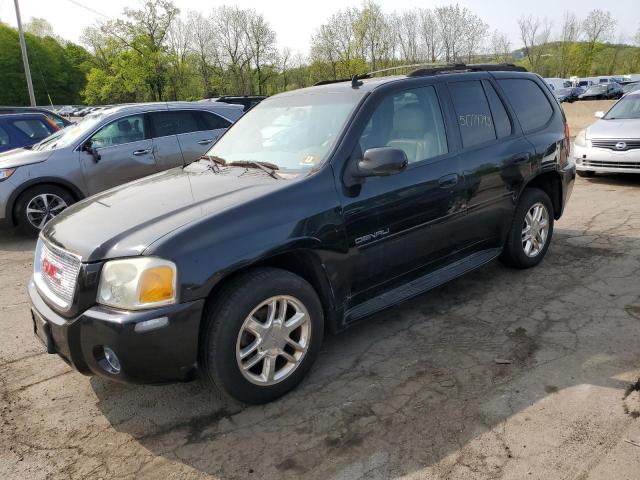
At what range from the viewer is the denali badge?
3.24 meters

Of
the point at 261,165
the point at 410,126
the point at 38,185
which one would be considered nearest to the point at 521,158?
the point at 410,126

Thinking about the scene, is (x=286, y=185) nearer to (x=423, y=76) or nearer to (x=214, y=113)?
(x=423, y=76)

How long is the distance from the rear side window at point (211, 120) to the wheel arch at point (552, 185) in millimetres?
5152

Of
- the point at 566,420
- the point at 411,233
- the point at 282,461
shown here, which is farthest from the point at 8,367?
the point at 566,420

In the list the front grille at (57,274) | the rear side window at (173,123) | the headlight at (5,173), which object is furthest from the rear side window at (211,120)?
the front grille at (57,274)

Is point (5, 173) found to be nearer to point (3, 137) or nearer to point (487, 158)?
point (3, 137)

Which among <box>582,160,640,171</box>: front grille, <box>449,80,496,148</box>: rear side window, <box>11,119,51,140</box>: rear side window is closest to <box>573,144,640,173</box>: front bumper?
<box>582,160,640,171</box>: front grille

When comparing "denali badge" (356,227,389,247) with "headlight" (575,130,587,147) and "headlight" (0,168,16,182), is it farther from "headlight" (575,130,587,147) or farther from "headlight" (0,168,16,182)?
"headlight" (575,130,587,147)

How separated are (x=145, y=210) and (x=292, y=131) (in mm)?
1236

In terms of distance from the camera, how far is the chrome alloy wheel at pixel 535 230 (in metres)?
4.72

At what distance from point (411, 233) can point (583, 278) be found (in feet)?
6.80

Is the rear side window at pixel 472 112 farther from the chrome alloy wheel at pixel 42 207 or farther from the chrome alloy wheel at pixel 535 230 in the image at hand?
the chrome alloy wheel at pixel 42 207

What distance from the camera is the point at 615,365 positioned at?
318 centimetres

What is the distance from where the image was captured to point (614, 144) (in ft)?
27.3
